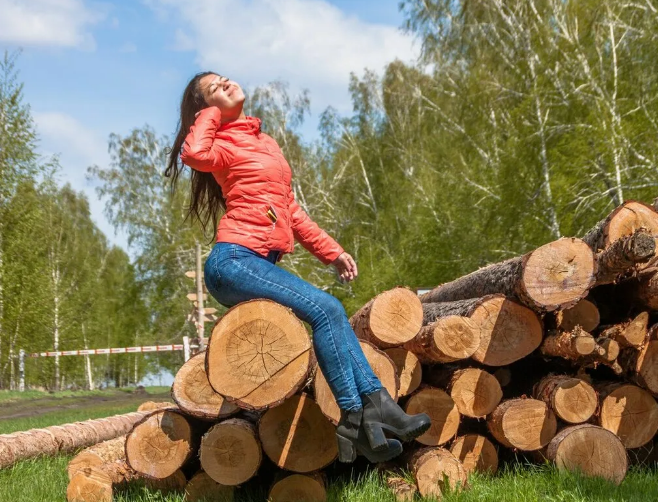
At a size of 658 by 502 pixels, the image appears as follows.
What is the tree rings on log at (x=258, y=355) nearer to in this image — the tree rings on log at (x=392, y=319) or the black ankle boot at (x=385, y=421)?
the black ankle boot at (x=385, y=421)

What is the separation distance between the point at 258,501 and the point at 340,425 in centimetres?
101

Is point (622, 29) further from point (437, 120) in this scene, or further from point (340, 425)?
point (340, 425)

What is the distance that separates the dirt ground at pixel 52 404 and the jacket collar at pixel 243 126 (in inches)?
356

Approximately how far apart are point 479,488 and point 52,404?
12.1 meters

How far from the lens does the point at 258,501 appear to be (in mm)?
4090

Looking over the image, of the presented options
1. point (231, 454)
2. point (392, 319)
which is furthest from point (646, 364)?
point (231, 454)

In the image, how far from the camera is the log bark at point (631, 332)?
4.42 m

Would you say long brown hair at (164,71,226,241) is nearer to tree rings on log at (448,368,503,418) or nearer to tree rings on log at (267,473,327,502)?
tree rings on log at (267,473,327,502)

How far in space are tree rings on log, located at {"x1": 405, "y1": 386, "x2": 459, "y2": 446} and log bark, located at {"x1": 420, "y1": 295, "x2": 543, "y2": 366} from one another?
0.98ft

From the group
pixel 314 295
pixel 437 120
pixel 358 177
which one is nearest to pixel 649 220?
pixel 314 295

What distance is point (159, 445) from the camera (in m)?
4.15

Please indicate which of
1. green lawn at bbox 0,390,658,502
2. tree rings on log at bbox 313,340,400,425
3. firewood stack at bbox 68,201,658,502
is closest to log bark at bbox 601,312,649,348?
firewood stack at bbox 68,201,658,502

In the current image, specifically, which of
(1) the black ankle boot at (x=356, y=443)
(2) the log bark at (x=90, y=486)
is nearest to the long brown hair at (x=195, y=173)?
(1) the black ankle boot at (x=356, y=443)

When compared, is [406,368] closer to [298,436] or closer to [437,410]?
[437,410]
